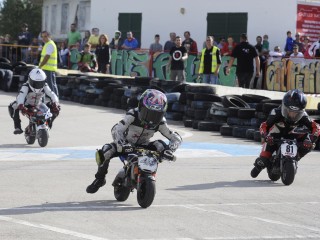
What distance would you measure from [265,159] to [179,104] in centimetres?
919

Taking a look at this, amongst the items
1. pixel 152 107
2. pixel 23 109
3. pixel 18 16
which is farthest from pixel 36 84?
pixel 18 16

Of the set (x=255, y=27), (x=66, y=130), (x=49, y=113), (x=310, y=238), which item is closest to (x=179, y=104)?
(x=66, y=130)

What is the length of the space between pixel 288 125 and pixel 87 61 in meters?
17.0

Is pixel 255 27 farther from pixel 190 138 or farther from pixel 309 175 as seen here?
pixel 309 175

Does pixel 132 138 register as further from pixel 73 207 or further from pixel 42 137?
pixel 42 137

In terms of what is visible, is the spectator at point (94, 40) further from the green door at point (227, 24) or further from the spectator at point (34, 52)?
the green door at point (227, 24)

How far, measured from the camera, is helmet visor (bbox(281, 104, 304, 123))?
11086mm

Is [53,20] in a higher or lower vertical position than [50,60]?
higher

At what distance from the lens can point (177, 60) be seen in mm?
23625

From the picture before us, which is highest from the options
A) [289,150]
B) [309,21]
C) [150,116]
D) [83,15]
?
[83,15]

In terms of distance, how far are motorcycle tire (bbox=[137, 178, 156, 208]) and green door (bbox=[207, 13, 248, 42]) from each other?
2262 centimetres

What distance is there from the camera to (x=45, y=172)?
11.4 metres

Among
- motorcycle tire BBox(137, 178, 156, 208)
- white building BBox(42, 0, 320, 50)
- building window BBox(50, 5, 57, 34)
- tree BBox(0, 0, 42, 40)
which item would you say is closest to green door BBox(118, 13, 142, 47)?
white building BBox(42, 0, 320, 50)

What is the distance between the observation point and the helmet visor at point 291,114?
11.1 metres
